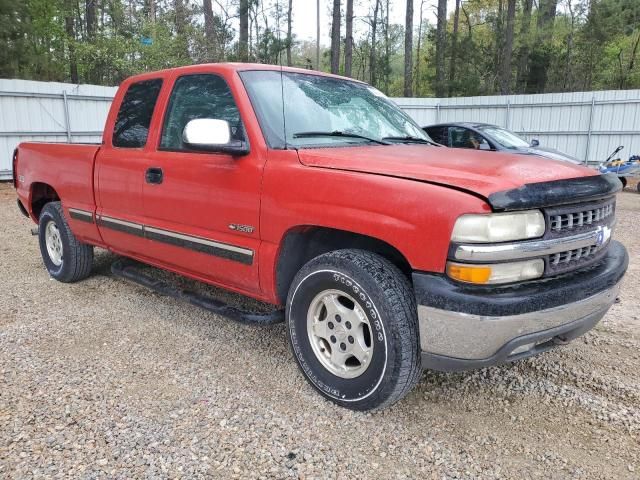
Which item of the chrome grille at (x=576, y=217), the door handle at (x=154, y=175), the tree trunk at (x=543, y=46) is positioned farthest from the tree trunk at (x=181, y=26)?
the chrome grille at (x=576, y=217)

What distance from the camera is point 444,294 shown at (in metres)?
2.36

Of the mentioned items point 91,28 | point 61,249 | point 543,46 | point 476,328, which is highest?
point 91,28

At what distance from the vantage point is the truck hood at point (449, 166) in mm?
2420

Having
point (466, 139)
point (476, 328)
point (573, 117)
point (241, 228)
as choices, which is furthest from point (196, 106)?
point (573, 117)

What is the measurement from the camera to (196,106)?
3.69m

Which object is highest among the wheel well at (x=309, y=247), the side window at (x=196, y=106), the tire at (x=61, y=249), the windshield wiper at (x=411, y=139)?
the side window at (x=196, y=106)

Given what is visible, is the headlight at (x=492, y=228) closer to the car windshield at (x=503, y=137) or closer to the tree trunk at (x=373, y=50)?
the car windshield at (x=503, y=137)

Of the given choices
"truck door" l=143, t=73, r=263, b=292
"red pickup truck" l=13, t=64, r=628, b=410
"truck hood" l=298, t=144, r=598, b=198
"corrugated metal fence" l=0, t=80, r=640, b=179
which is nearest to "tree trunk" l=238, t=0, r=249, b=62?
"corrugated metal fence" l=0, t=80, r=640, b=179

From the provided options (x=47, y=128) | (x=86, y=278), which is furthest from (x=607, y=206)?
(x=47, y=128)

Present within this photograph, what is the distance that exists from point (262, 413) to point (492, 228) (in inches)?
61.3

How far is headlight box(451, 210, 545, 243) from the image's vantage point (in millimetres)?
2295

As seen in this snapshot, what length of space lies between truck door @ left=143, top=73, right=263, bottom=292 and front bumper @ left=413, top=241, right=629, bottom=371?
1217mm

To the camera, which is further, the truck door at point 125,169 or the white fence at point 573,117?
the white fence at point 573,117

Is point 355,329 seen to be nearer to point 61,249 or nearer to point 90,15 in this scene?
point 61,249
